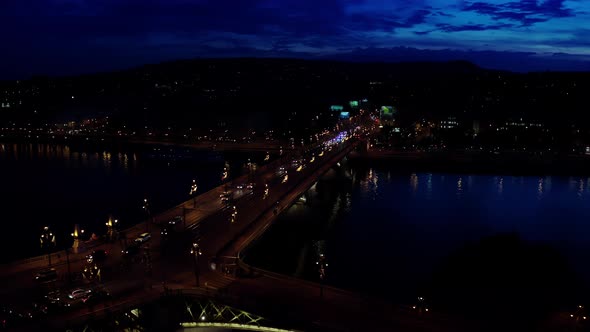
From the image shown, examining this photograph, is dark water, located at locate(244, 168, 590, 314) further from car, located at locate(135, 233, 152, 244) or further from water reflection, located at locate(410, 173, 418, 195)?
car, located at locate(135, 233, 152, 244)

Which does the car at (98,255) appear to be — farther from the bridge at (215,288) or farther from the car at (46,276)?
the car at (46,276)

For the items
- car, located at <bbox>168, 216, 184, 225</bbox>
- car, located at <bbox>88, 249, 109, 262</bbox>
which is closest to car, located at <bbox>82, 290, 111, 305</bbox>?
car, located at <bbox>88, 249, 109, 262</bbox>

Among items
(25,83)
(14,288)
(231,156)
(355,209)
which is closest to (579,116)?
(231,156)

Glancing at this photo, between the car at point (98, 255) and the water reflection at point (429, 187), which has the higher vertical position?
the car at point (98, 255)

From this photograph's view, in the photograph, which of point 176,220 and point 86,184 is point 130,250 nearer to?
point 176,220

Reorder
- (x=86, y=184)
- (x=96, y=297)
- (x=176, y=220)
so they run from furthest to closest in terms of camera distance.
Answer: (x=86, y=184), (x=176, y=220), (x=96, y=297)

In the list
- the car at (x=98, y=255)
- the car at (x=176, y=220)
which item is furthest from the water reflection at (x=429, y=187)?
the car at (x=98, y=255)

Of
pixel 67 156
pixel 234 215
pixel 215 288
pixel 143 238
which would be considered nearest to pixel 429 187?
pixel 234 215
